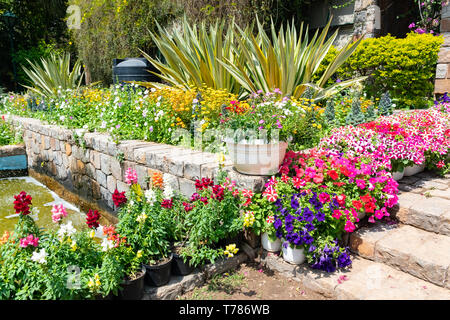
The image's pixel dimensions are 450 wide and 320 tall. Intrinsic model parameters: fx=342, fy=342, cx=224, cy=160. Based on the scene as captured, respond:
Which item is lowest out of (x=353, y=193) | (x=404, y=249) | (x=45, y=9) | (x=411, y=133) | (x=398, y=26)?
(x=404, y=249)

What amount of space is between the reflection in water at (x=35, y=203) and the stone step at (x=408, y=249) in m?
2.65

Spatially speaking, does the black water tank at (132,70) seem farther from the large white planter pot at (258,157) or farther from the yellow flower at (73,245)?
the yellow flower at (73,245)

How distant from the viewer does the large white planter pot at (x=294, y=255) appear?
7.14 ft

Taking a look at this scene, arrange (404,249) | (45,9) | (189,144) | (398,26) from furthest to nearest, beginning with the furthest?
(45,9), (398,26), (189,144), (404,249)

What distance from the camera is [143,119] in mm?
3789

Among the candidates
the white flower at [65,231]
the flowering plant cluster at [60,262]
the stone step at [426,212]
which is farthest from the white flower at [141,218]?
the stone step at [426,212]

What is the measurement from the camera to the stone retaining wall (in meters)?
2.73

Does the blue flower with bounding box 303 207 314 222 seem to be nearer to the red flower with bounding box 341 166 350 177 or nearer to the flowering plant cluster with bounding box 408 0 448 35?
the red flower with bounding box 341 166 350 177

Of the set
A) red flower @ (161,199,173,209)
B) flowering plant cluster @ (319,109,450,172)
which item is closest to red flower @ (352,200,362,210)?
flowering plant cluster @ (319,109,450,172)

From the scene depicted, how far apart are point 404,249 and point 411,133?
3.91 feet

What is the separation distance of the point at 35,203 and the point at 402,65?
4.92 m
